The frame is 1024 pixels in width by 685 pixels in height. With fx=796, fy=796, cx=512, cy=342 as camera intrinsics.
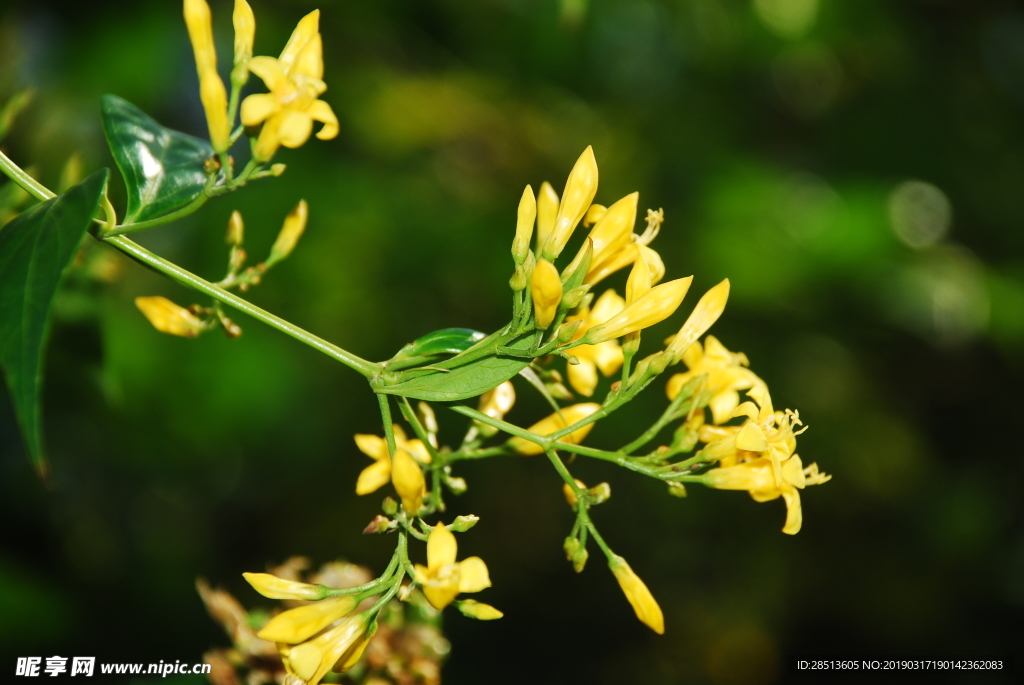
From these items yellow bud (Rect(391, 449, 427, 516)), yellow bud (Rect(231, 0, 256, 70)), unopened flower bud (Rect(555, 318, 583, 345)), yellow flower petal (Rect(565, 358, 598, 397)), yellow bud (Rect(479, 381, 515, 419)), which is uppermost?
yellow bud (Rect(231, 0, 256, 70))

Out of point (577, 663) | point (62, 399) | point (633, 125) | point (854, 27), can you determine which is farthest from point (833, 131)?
point (62, 399)

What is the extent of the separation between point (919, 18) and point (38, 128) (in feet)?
13.2

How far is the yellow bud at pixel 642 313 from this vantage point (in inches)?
41.6

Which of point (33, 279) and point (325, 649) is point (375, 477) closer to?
point (325, 649)

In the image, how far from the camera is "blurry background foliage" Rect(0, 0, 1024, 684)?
2.86 m

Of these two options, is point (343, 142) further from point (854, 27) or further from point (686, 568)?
point (686, 568)

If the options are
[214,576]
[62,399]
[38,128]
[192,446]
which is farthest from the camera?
[214,576]

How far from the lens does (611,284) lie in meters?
3.43

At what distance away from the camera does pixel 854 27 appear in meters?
3.36

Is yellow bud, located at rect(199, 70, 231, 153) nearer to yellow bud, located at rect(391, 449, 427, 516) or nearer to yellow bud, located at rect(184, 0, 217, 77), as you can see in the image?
yellow bud, located at rect(184, 0, 217, 77)

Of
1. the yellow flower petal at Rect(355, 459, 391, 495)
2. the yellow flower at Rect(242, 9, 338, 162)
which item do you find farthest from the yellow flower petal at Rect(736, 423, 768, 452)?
the yellow flower at Rect(242, 9, 338, 162)

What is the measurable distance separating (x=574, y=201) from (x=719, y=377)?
1.16 feet

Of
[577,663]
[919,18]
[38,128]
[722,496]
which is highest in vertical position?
[919,18]

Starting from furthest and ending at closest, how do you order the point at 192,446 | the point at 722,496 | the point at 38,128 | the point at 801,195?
the point at 722,496 → the point at 801,195 → the point at 192,446 → the point at 38,128
